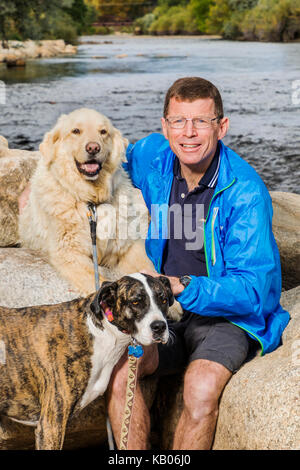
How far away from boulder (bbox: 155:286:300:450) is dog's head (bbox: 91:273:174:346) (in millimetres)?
600

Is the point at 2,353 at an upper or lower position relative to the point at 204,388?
upper

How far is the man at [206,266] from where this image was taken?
115 inches

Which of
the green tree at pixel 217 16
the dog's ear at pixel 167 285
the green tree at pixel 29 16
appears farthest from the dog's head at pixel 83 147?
the green tree at pixel 217 16

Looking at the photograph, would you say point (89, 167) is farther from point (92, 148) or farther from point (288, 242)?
point (288, 242)

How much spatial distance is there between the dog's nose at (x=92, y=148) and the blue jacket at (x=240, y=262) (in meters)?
1.05

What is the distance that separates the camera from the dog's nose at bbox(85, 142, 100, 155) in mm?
3963

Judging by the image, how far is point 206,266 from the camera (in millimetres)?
3268

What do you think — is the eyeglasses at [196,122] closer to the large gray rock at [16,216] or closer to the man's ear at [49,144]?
the man's ear at [49,144]

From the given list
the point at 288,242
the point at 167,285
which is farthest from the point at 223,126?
the point at 288,242

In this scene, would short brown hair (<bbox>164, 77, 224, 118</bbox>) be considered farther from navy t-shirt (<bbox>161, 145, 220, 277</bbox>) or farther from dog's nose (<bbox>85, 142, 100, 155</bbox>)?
dog's nose (<bbox>85, 142, 100, 155</bbox>)

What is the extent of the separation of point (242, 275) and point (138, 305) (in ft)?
2.38

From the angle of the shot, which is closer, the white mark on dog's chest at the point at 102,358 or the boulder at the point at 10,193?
the white mark on dog's chest at the point at 102,358

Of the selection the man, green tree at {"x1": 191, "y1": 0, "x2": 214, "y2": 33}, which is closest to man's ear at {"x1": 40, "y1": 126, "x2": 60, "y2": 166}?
the man
